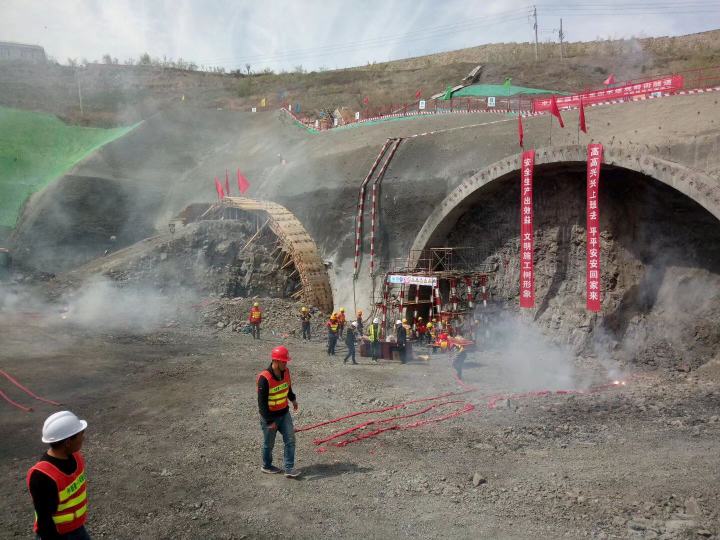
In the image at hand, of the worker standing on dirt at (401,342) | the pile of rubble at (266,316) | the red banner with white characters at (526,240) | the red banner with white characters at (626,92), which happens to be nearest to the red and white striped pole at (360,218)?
the pile of rubble at (266,316)

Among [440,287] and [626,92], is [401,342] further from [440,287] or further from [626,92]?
[626,92]

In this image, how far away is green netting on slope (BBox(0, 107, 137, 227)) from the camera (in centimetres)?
3291

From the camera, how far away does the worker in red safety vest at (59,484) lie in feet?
12.6

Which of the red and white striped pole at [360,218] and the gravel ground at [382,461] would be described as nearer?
the gravel ground at [382,461]

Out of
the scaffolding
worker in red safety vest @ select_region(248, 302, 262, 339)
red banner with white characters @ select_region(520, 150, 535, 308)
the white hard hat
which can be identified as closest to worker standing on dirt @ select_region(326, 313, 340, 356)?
the scaffolding

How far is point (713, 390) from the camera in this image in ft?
38.6

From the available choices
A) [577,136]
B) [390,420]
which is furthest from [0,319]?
[577,136]

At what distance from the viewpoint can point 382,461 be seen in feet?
25.9

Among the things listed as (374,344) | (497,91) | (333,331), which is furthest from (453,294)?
(497,91)

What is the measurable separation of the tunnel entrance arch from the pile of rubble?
467 cm

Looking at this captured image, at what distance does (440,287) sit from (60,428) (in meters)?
16.8

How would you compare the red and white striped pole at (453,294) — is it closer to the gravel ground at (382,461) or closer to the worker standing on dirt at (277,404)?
the gravel ground at (382,461)

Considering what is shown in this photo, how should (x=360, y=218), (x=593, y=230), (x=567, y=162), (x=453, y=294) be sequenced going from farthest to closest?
(x=360, y=218)
(x=453, y=294)
(x=567, y=162)
(x=593, y=230)

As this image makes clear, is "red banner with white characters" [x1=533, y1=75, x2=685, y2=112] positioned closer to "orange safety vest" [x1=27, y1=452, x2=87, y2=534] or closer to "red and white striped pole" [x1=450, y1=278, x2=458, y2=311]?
"red and white striped pole" [x1=450, y1=278, x2=458, y2=311]
